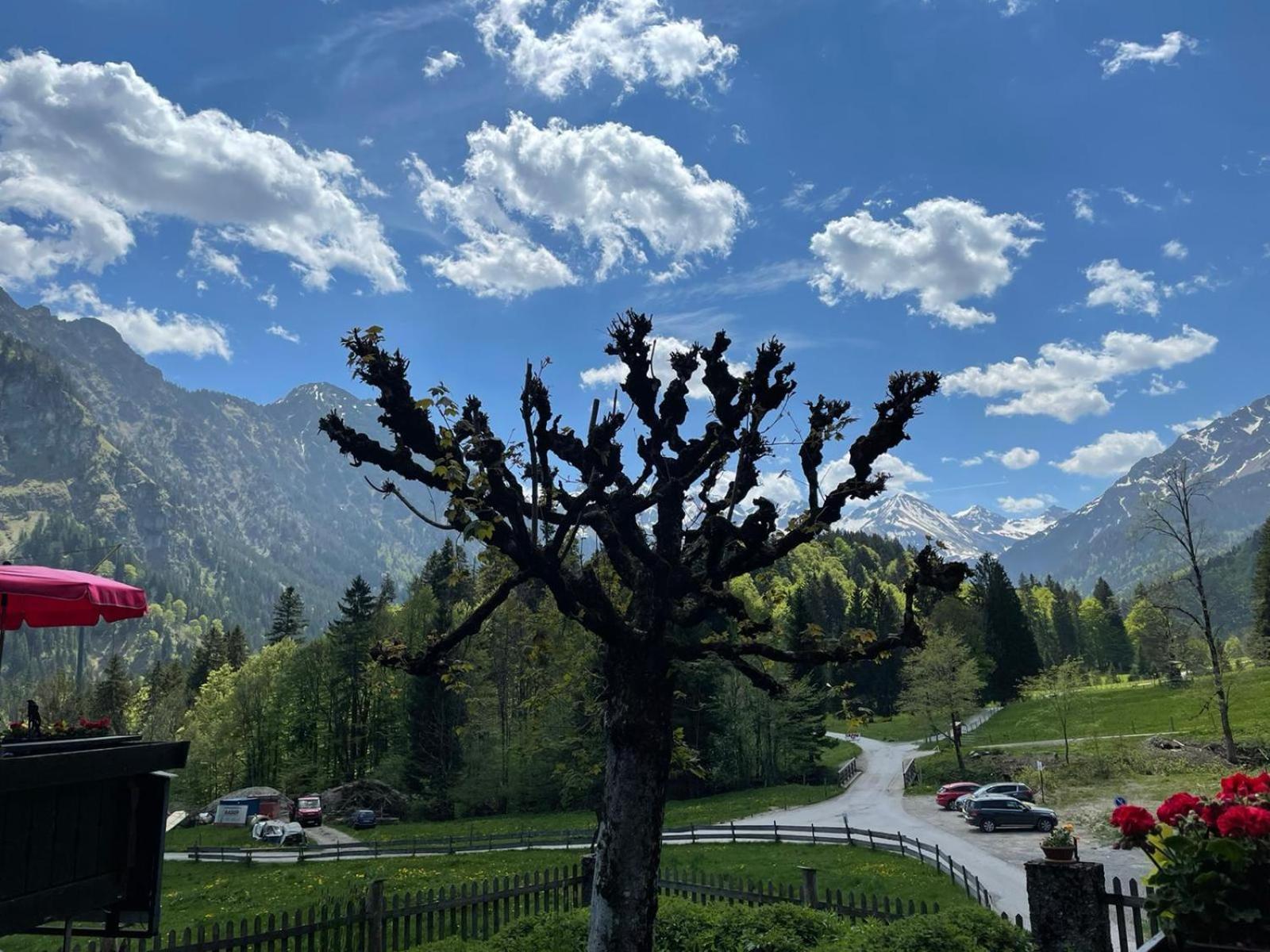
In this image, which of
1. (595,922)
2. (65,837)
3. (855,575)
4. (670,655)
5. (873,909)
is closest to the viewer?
(65,837)

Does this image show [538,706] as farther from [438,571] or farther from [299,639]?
[299,639]

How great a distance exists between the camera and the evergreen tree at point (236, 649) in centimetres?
9150

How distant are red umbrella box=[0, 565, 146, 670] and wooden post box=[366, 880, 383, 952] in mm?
6610

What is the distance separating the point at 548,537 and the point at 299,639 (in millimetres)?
83188

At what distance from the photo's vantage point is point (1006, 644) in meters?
85.4

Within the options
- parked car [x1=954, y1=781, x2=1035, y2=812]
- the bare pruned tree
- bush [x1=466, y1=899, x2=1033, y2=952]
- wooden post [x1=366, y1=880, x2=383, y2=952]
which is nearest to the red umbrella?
the bare pruned tree

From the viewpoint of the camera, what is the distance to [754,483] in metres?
10.5

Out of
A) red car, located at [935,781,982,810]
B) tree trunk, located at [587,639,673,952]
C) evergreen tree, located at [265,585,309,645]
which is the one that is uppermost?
evergreen tree, located at [265,585,309,645]

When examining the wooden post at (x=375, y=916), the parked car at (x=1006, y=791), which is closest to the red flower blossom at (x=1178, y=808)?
the wooden post at (x=375, y=916)

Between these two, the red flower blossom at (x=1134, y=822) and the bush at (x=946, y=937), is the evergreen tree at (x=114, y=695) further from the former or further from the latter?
the red flower blossom at (x=1134, y=822)

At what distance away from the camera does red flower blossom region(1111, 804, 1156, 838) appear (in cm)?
520

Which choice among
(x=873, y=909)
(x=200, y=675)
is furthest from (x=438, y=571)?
(x=873, y=909)

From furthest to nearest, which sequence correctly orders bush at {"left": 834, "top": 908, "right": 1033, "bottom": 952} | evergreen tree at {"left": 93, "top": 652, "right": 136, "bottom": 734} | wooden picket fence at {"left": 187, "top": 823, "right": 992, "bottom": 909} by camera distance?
evergreen tree at {"left": 93, "top": 652, "right": 136, "bottom": 734}, wooden picket fence at {"left": 187, "top": 823, "right": 992, "bottom": 909}, bush at {"left": 834, "top": 908, "right": 1033, "bottom": 952}

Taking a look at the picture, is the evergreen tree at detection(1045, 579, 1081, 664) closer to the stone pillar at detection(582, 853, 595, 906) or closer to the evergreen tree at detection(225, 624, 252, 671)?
the evergreen tree at detection(225, 624, 252, 671)
